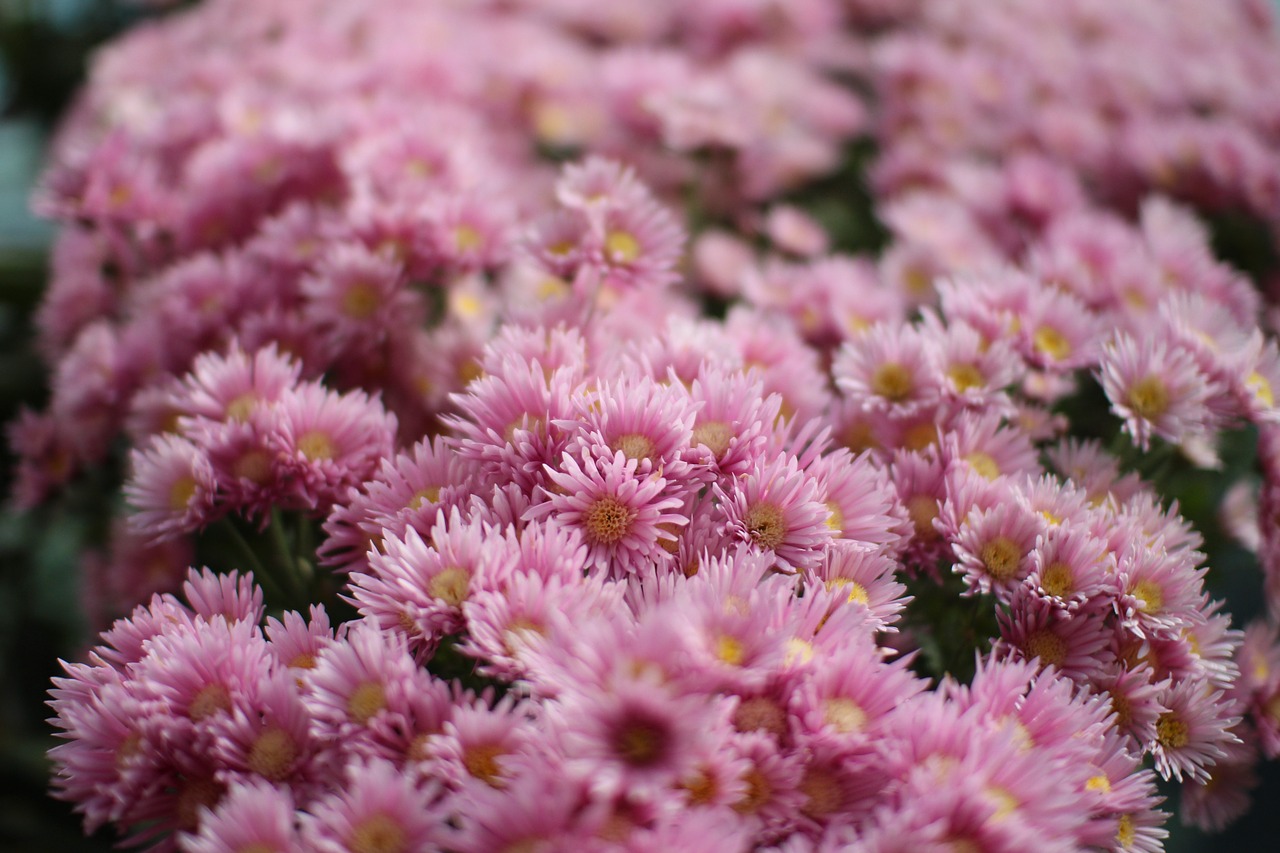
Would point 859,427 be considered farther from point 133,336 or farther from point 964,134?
point 964,134

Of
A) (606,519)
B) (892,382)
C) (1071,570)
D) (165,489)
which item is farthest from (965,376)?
(165,489)

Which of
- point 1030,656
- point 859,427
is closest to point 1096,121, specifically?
point 859,427

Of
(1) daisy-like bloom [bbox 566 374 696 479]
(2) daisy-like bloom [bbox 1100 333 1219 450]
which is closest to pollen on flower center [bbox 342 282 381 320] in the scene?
(1) daisy-like bloom [bbox 566 374 696 479]

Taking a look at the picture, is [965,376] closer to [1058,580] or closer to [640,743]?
[1058,580]

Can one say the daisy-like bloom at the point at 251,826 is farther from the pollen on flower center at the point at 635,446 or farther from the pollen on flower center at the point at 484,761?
the pollen on flower center at the point at 635,446

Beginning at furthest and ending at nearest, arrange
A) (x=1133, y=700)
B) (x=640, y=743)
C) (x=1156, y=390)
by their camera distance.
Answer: (x=1156, y=390), (x=1133, y=700), (x=640, y=743)

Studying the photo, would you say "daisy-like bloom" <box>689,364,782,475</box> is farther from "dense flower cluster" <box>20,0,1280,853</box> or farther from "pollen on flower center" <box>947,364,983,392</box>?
"pollen on flower center" <box>947,364,983,392</box>

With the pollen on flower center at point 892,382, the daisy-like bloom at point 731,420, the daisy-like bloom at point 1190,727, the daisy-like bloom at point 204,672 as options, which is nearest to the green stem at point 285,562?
the daisy-like bloom at point 204,672
